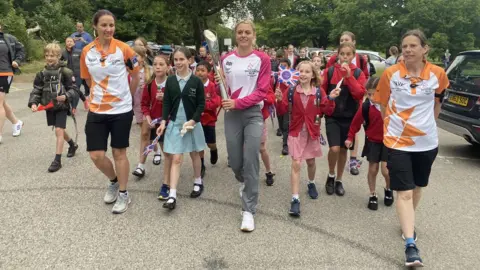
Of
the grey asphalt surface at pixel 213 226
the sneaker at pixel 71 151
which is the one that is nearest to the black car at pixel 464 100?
the grey asphalt surface at pixel 213 226

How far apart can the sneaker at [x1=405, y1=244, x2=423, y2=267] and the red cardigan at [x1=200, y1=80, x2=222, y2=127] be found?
2.80m

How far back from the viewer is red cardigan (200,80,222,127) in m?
4.86

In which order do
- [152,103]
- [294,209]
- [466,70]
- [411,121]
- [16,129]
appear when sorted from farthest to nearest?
[16,129]
[466,70]
[152,103]
[294,209]
[411,121]

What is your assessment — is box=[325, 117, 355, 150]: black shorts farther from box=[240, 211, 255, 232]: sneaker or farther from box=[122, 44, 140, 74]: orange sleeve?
box=[122, 44, 140, 74]: orange sleeve

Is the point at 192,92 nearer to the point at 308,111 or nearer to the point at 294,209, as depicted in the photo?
the point at 308,111

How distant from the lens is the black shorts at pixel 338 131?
4.38 meters

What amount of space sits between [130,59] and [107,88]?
0.38 meters

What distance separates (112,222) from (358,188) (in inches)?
118

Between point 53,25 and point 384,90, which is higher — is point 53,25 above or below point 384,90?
below

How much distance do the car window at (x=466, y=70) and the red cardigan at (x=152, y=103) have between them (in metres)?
5.02

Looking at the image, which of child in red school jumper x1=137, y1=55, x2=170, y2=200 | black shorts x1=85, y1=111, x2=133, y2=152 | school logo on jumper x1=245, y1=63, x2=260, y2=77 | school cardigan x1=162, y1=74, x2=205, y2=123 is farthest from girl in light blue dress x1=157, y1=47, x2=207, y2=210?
school logo on jumper x1=245, y1=63, x2=260, y2=77

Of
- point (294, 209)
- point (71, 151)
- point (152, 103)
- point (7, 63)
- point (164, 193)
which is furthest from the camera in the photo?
point (7, 63)

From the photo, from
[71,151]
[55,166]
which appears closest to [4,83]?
[71,151]

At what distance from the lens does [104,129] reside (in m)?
3.87
